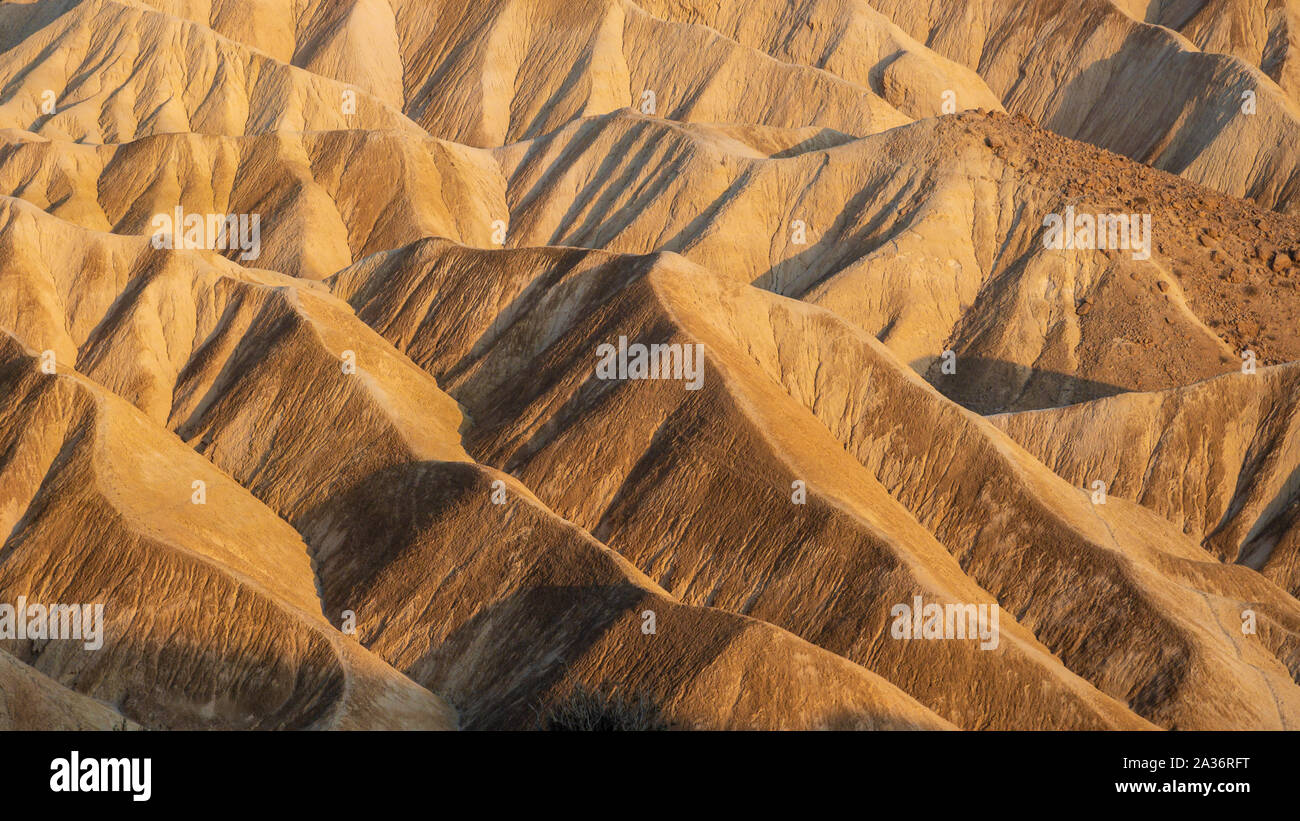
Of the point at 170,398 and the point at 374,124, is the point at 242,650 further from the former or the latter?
the point at 374,124

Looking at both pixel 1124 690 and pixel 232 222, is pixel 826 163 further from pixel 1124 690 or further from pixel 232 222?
pixel 1124 690

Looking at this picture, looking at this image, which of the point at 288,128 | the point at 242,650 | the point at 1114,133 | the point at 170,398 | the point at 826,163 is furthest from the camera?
the point at 1114,133

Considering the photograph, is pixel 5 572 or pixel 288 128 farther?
pixel 288 128

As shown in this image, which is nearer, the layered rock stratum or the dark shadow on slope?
the layered rock stratum

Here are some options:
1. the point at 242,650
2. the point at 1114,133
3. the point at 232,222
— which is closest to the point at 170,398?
the point at 242,650

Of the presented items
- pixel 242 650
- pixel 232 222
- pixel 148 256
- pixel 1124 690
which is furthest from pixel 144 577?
pixel 232 222

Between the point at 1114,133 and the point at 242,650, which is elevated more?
the point at 1114,133

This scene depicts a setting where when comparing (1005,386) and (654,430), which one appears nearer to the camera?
(654,430)

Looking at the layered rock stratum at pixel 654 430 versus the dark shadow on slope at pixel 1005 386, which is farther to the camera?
the dark shadow on slope at pixel 1005 386

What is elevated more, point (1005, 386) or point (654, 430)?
point (654, 430)

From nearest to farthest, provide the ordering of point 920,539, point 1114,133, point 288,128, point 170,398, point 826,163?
point 920,539, point 170,398, point 826,163, point 288,128, point 1114,133
